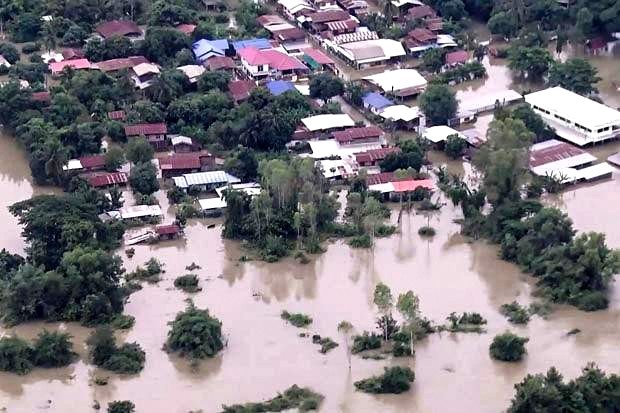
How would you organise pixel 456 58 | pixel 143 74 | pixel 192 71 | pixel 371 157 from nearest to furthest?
pixel 371 157 → pixel 143 74 → pixel 192 71 → pixel 456 58

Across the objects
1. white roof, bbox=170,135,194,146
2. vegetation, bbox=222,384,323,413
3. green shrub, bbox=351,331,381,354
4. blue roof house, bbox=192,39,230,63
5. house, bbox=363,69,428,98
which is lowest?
vegetation, bbox=222,384,323,413

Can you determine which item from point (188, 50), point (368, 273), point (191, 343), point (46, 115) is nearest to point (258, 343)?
point (191, 343)

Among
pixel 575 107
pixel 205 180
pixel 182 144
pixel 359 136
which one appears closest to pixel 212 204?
pixel 205 180

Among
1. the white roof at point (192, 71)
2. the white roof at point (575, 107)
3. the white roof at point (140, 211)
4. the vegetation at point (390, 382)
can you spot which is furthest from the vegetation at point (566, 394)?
the white roof at point (192, 71)

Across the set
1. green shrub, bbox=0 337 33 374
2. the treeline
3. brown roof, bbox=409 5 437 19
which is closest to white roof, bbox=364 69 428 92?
brown roof, bbox=409 5 437 19

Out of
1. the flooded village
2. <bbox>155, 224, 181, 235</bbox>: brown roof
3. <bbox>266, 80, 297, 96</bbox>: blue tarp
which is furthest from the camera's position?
<bbox>266, 80, 297, 96</bbox>: blue tarp

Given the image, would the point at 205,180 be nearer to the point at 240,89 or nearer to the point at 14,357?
the point at 240,89

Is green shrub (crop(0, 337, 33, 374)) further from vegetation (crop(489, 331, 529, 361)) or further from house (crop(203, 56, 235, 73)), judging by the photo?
house (crop(203, 56, 235, 73))
